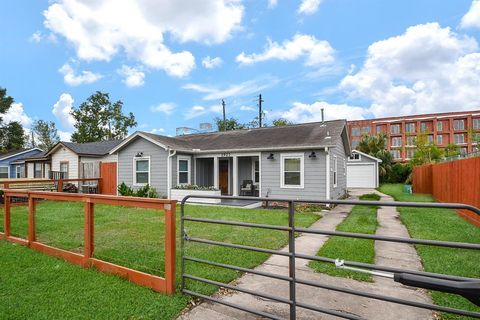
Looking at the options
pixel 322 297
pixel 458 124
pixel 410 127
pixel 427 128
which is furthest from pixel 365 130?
pixel 322 297

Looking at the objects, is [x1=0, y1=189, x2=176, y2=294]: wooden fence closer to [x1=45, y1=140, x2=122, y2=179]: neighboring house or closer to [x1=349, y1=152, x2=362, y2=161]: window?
[x1=45, y1=140, x2=122, y2=179]: neighboring house

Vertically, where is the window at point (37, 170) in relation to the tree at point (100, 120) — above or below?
below

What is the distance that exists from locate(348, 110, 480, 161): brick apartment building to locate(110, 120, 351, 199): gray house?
1610 inches

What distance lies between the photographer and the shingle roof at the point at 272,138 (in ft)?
42.5

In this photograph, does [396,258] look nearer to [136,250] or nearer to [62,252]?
[136,250]

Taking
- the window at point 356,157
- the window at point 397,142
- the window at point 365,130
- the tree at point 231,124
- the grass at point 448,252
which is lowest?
the grass at point 448,252

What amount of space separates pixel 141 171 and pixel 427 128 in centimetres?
5311

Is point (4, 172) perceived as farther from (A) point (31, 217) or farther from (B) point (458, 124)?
(B) point (458, 124)

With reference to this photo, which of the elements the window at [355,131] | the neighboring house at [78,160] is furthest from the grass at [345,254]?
the window at [355,131]

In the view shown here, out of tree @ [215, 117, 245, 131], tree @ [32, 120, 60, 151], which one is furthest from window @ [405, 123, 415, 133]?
tree @ [32, 120, 60, 151]

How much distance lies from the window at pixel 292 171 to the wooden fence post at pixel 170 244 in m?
9.62

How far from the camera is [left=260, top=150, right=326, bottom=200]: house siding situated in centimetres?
1223

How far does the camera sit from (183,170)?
1509cm

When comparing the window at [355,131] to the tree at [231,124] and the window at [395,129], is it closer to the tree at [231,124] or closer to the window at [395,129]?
the window at [395,129]
